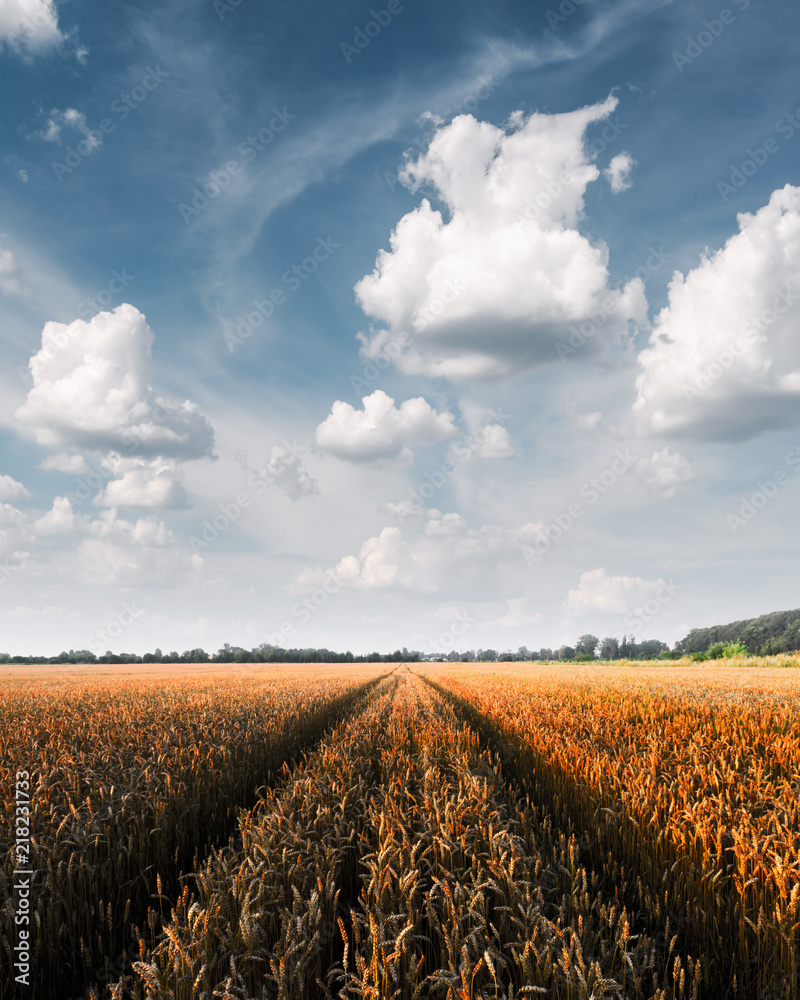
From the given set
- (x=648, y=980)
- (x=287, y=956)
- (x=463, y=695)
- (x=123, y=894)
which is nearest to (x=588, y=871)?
(x=648, y=980)

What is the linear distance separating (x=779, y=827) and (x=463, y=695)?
1642 centimetres

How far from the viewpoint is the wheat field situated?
2748 mm

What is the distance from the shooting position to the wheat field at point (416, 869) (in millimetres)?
2748

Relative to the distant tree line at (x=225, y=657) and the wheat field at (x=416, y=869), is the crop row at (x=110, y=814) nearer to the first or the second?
the wheat field at (x=416, y=869)

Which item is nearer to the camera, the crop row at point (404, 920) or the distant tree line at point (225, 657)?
the crop row at point (404, 920)

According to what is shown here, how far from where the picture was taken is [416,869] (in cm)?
319

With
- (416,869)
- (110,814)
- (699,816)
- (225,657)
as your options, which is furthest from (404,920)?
(225,657)

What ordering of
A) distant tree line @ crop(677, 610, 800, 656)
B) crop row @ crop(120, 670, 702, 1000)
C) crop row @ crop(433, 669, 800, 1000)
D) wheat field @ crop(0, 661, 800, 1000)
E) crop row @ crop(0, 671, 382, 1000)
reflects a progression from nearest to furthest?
1. crop row @ crop(120, 670, 702, 1000)
2. wheat field @ crop(0, 661, 800, 1000)
3. crop row @ crop(433, 669, 800, 1000)
4. crop row @ crop(0, 671, 382, 1000)
5. distant tree line @ crop(677, 610, 800, 656)

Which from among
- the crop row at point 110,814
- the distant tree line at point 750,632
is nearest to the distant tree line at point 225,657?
the distant tree line at point 750,632

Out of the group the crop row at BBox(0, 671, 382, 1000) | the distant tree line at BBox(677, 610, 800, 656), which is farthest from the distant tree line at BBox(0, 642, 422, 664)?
the crop row at BBox(0, 671, 382, 1000)

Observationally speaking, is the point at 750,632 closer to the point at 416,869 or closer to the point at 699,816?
the point at 699,816

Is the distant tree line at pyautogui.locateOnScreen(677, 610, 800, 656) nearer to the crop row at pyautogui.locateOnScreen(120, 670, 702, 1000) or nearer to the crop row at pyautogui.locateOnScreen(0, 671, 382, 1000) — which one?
the crop row at pyautogui.locateOnScreen(0, 671, 382, 1000)

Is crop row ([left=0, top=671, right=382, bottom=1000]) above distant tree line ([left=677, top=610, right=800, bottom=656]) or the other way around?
above

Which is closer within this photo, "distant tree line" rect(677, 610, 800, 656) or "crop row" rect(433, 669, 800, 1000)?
"crop row" rect(433, 669, 800, 1000)
